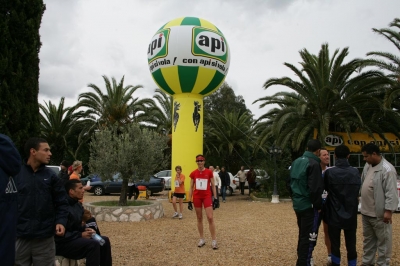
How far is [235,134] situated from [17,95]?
22255 mm

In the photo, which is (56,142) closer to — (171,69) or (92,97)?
(92,97)

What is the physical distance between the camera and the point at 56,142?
27.0 metres

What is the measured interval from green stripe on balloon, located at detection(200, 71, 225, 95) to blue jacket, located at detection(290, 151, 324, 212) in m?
11.2

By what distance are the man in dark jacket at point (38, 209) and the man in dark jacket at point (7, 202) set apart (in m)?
0.88

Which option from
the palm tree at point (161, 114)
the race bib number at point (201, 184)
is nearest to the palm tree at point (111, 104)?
the palm tree at point (161, 114)

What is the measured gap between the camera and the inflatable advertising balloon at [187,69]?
50.4 ft

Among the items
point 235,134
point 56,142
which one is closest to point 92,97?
point 56,142

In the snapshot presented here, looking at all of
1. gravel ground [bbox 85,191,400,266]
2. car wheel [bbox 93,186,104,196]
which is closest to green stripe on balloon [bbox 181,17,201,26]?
gravel ground [bbox 85,191,400,266]

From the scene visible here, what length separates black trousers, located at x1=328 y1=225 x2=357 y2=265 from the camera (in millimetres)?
4988

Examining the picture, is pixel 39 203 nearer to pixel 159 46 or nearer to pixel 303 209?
pixel 303 209

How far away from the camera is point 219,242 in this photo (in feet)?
25.0

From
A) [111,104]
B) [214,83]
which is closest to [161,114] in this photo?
[111,104]

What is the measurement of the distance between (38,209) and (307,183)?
3.31 m

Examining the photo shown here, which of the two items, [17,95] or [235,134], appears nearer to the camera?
[17,95]
